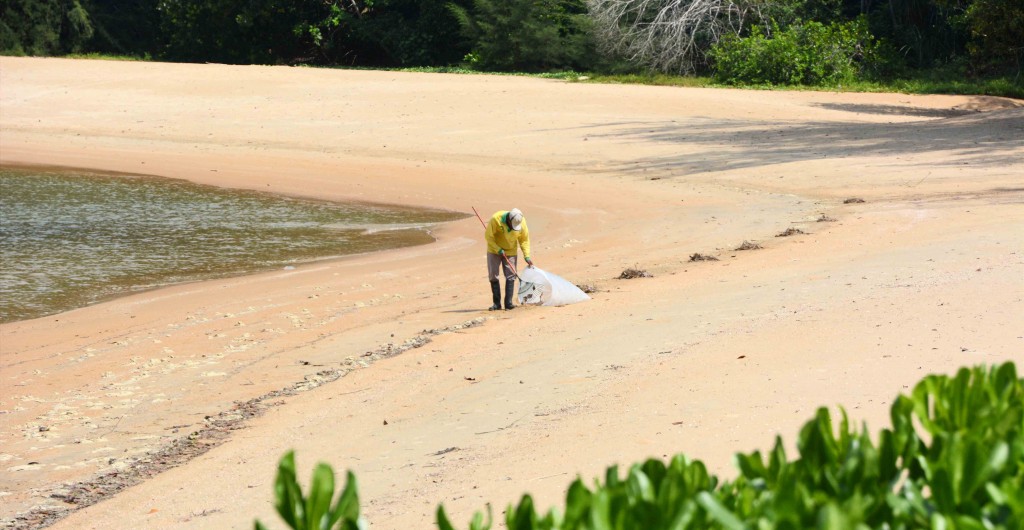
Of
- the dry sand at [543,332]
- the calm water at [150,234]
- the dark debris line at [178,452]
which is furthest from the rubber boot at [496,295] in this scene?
the calm water at [150,234]

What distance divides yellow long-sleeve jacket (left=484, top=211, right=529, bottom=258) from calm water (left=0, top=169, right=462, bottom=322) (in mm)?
4186

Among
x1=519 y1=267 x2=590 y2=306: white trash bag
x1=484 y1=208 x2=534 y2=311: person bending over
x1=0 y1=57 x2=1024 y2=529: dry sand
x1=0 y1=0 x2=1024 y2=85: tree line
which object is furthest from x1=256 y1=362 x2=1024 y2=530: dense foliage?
x1=0 y1=0 x2=1024 y2=85: tree line

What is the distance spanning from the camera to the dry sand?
5582mm

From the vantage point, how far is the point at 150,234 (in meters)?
15.8

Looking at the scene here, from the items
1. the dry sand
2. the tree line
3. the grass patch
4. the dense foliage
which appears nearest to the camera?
the dense foliage

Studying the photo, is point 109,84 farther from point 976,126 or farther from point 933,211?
point 933,211

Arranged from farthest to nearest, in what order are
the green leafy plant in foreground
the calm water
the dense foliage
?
the calm water < the green leafy plant in foreground < the dense foliage

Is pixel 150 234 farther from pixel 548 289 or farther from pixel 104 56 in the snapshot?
pixel 104 56

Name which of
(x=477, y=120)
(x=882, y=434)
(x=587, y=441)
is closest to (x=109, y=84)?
(x=477, y=120)

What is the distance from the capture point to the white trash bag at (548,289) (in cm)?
1014

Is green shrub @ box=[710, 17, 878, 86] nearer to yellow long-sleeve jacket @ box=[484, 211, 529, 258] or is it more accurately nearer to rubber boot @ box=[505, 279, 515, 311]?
yellow long-sleeve jacket @ box=[484, 211, 529, 258]

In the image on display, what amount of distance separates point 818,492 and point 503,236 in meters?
8.42

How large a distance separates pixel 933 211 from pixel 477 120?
13364 millimetres

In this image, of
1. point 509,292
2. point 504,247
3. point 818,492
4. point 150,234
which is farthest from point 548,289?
point 818,492
